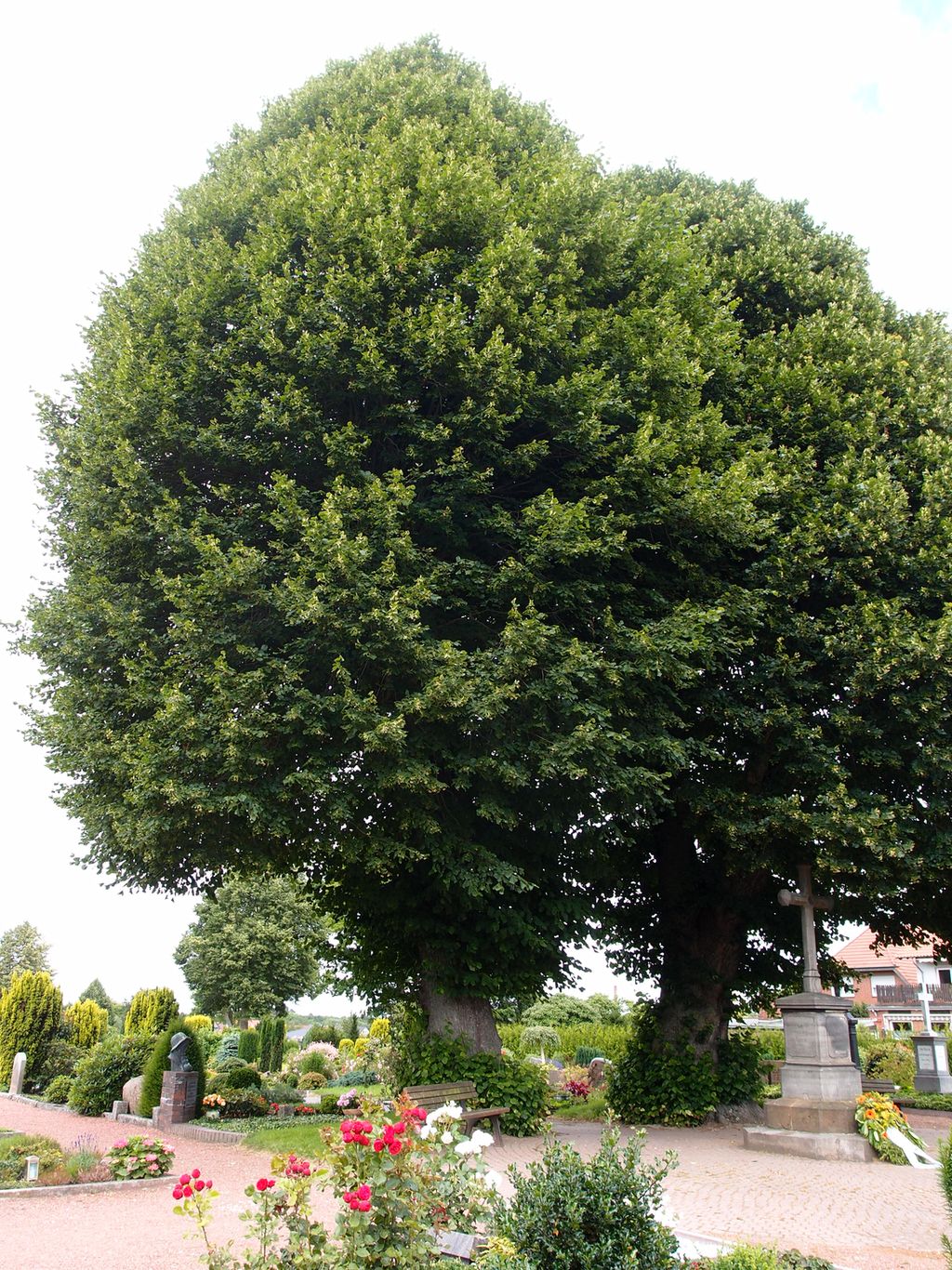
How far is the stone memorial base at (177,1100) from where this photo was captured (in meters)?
16.2

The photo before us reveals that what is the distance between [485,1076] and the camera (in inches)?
477

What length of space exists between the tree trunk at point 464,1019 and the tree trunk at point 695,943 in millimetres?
4121

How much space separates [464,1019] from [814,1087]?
4920 millimetres

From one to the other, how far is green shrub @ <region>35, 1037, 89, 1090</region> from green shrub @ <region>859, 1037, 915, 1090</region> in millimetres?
20994

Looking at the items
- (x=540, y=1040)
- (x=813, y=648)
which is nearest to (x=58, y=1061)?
(x=540, y=1040)

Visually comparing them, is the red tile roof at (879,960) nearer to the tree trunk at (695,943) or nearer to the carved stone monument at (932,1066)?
the carved stone monument at (932,1066)

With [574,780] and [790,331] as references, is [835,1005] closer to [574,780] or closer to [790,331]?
[574,780]

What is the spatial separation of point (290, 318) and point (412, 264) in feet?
5.60

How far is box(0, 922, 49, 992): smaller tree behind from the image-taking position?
5172 centimetres

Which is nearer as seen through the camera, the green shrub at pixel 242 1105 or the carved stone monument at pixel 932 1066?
the green shrub at pixel 242 1105

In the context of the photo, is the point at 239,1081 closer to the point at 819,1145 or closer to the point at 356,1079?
Result: the point at 356,1079

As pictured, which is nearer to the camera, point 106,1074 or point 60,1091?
point 106,1074

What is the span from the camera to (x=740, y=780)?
46.2ft

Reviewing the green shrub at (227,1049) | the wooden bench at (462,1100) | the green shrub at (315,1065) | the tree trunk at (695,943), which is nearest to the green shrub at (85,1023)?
the green shrub at (227,1049)
